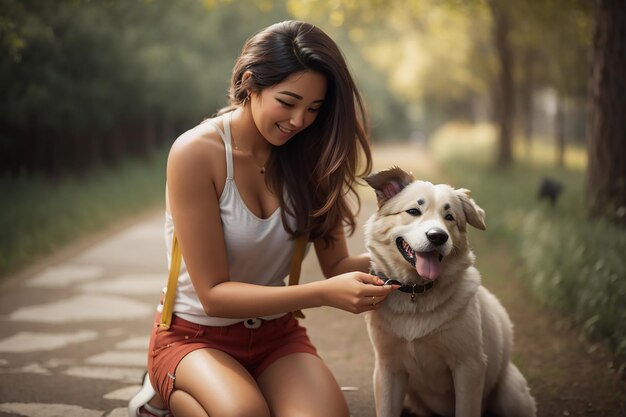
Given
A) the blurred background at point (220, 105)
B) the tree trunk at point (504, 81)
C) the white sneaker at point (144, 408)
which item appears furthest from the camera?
the tree trunk at point (504, 81)

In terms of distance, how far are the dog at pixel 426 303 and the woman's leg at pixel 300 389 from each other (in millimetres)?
268

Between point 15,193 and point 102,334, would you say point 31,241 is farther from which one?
point 102,334

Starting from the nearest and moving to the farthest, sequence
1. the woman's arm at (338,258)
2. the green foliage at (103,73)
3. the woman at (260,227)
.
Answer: the woman at (260,227) → the woman's arm at (338,258) → the green foliage at (103,73)

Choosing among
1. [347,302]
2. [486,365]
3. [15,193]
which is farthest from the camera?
[15,193]

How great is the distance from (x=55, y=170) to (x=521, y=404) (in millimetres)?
10747

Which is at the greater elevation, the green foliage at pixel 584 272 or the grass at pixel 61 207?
the green foliage at pixel 584 272

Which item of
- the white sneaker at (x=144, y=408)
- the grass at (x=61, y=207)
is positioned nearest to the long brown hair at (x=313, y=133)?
the white sneaker at (x=144, y=408)

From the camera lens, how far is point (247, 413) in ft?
8.99

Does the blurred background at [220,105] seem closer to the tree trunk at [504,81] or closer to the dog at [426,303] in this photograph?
the tree trunk at [504,81]

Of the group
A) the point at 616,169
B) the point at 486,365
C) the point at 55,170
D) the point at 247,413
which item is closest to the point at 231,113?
the point at 247,413

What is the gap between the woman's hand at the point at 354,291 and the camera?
2.69m

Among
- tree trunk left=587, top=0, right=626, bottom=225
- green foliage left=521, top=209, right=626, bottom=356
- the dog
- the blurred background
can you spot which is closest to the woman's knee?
the dog

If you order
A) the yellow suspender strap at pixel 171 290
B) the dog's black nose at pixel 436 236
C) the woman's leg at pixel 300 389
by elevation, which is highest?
the dog's black nose at pixel 436 236

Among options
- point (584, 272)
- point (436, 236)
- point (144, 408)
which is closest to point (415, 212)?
point (436, 236)
